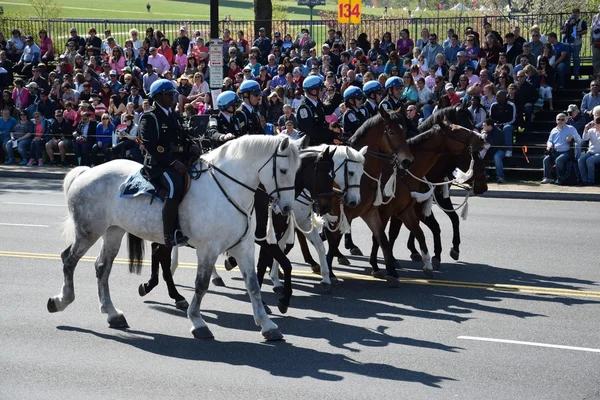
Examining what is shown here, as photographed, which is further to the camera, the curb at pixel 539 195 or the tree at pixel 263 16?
the tree at pixel 263 16

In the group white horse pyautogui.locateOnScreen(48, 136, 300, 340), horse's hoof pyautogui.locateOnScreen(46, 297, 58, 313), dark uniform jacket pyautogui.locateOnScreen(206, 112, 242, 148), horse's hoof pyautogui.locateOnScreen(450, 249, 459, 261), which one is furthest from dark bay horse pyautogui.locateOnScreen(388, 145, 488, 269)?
horse's hoof pyautogui.locateOnScreen(46, 297, 58, 313)

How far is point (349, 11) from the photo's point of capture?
30.5 meters

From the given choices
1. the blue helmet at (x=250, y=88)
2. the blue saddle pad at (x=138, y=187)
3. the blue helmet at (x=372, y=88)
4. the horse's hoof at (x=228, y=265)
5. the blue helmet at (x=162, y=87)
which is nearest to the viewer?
the blue saddle pad at (x=138, y=187)

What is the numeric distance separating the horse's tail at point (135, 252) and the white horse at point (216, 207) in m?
0.59

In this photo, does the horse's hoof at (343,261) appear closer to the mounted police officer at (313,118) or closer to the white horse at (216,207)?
the mounted police officer at (313,118)

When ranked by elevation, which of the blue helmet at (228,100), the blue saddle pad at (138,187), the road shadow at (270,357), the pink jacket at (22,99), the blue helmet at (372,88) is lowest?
the road shadow at (270,357)

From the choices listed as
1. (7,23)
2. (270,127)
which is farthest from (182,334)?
(7,23)

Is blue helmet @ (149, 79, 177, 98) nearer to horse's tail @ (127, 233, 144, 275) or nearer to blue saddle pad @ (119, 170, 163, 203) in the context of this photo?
blue saddle pad @ (119, 170, 163, 203)

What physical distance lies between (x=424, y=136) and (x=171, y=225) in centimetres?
510

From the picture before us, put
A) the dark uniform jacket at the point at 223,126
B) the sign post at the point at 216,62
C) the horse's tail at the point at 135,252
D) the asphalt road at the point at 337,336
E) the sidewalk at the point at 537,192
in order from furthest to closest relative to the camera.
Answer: the sign post at the point at 216,62, the sidewalk at the point at 537,192, the dark uniform jacket at the point at 223,126, the horse's tail at the point at 135,252, the asphalt road at the point at 337,336

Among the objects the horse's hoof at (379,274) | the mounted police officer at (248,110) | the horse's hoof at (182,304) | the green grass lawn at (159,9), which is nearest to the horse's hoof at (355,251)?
the horse's hoof at (379,274)

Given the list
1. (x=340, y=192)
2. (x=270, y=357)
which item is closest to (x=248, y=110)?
(x=340, y=192)

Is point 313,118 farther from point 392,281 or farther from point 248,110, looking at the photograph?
point 392,281

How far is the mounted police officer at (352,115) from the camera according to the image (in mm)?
14133
